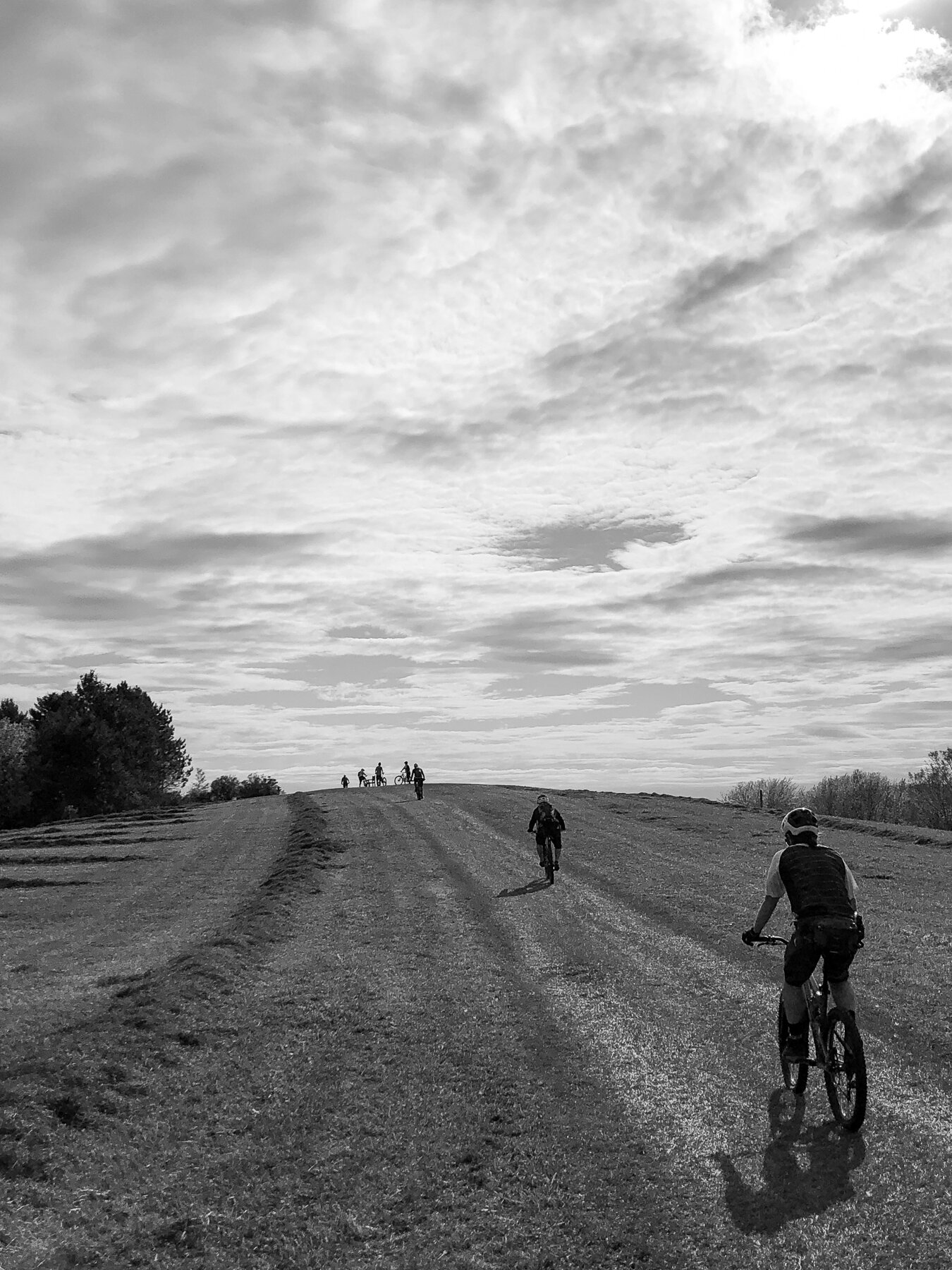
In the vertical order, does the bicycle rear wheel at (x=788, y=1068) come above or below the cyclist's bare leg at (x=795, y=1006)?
below

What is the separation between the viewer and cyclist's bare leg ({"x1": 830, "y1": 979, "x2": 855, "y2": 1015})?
10.4m

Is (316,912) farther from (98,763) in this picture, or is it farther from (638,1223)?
(98,763)

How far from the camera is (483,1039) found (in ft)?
46.9

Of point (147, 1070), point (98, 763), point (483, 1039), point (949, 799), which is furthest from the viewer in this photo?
point (949, 799)

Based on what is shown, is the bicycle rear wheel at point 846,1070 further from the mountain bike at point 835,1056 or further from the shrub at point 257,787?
the shrub at point 257,787

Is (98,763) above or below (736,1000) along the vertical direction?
above

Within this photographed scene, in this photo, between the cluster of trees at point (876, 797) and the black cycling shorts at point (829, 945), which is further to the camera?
the cluster of trees at point (876, 797)

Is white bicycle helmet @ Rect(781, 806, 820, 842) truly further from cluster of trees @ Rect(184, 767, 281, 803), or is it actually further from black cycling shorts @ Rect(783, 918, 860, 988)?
cluster of trees @ Rect(184, 767, 281, 803)

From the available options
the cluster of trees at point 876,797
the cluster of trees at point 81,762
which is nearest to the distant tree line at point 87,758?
the cluster of trees at point 81,762

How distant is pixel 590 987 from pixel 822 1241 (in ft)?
30.9

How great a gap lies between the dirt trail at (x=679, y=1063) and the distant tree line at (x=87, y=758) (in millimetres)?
85958

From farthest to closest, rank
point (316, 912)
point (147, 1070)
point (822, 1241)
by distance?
1. point (316, 912)
2. point (147, 1070)
3. point (822, 1241)

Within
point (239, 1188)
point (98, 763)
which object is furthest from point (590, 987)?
point (98, 763)

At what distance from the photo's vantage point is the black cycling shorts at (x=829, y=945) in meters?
10.4
